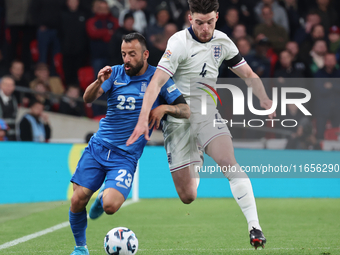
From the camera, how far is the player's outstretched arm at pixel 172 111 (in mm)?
4617

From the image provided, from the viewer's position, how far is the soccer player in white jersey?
462 cm

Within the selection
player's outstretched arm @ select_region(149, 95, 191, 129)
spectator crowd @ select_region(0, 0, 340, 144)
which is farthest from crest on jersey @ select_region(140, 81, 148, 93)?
spectator crowd @ select_region(0, 0, 340, 144)

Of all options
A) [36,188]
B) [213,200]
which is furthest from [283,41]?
[36,188]

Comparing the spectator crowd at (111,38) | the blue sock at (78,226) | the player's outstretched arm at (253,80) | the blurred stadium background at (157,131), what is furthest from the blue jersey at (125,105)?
the spectator crowd at (111,38)

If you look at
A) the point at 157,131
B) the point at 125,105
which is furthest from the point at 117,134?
the point at 157,131

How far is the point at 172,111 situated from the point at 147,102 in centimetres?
31

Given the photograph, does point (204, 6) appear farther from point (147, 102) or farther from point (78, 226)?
point (78, 226)

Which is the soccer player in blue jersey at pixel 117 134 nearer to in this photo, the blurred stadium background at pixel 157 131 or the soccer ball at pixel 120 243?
the soccer ball at pixel 120 243

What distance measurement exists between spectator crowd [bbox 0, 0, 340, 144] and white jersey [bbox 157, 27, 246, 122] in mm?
5937

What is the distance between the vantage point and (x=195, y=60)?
201 inches

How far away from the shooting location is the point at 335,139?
34.1 ft

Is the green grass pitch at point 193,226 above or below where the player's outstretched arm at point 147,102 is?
below

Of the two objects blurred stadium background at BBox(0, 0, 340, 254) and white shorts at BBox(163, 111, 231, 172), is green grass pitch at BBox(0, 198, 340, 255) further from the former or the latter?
white shorts at BBox(163, 111, 231, 172)

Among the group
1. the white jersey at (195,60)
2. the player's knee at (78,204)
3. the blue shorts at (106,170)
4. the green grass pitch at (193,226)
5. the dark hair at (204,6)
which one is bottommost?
the green grass pitch at (193,226)
